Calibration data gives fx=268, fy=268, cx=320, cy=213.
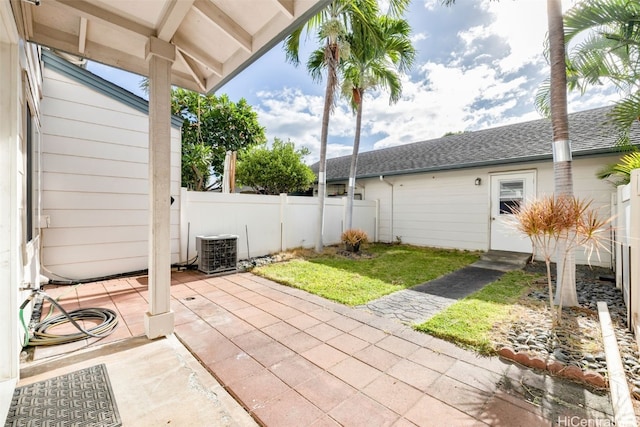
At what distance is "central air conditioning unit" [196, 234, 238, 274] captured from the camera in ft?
17.8

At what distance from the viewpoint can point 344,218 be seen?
31.1 feet

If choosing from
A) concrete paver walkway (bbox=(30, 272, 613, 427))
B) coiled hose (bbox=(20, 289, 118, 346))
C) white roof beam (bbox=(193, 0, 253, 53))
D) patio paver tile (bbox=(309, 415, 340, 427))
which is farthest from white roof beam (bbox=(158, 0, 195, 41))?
patio paver tile (bbox=(309, 415, 340, 427))

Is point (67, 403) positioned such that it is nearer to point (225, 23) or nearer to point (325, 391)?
point (325, 391)

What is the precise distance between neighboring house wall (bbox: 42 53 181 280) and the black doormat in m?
3.43

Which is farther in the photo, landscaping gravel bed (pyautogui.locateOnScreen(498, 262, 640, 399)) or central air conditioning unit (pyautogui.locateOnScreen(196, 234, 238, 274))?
central air conditioning unit (pyautogui.locateOnScreen(196, 234, 238, 274))

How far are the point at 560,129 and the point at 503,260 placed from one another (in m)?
4.46

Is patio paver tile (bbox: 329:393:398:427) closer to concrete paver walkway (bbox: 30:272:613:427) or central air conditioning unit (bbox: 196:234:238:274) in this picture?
concrete paver walkway (bbox: 30:272:613:427)

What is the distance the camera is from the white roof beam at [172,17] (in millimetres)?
2271

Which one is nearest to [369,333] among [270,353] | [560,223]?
[270,353]

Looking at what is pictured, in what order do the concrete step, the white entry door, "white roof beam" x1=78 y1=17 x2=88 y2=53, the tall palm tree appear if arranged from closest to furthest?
1. "white roof beam" x1=78 y1=17 x2=88 y2=53
2. the concrete step
3. the tall palm tree
4. the white entry door

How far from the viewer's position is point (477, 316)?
11.2 feet

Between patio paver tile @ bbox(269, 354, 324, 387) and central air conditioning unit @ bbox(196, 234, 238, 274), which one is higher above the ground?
central air conditioning unit @ bbox(196, 234, 238, 274)

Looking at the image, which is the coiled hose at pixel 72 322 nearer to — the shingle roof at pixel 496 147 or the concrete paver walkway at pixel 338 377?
the concrete paver walkway at pixel 338 377

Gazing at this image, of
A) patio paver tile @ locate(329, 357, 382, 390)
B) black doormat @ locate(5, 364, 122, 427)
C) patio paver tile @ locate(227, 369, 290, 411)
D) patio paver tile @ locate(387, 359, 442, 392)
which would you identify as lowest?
patio paver tile @ locate(387, 359, 442, 392)
